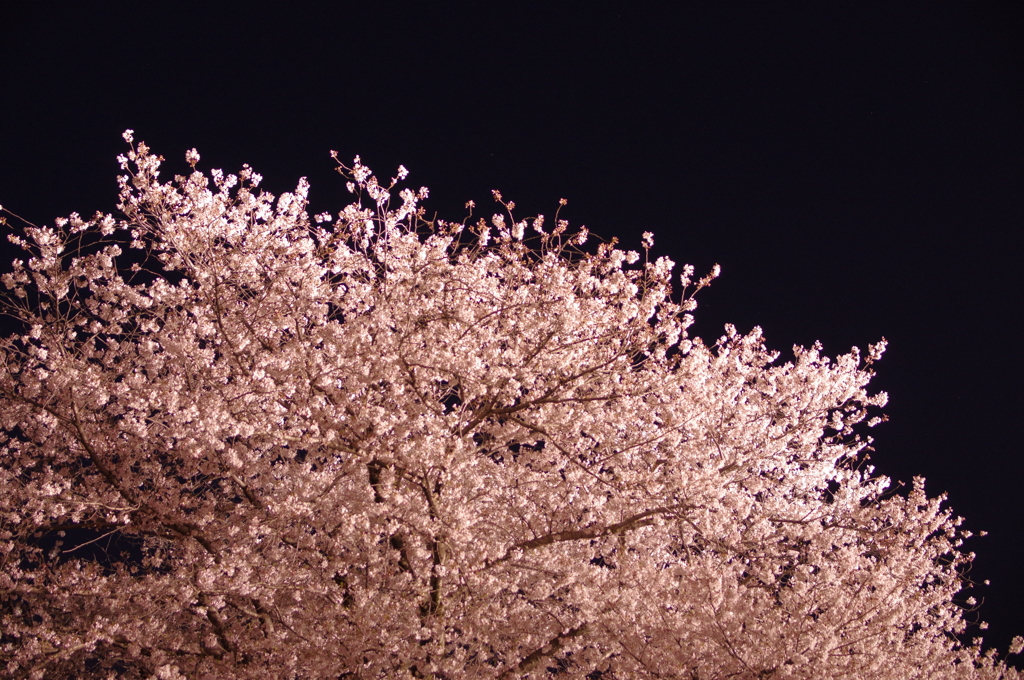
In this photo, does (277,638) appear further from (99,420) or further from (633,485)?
(633,485)

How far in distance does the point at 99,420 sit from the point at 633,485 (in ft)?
17.8

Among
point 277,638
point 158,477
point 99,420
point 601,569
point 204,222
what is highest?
point 204,222

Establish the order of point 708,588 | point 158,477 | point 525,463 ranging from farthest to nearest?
point 525,463, point 708,588, point 158,477

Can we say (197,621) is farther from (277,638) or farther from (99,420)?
(99,420)

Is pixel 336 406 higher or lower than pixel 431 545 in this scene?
higher

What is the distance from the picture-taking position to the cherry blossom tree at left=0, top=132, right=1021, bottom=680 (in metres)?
6.99

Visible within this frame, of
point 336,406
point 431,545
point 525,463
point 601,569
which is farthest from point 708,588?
point 336,406

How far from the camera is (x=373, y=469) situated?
770 cm

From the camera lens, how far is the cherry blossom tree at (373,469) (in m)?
6.99

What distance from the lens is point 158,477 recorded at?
725 cm

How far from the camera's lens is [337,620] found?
7.38 meters

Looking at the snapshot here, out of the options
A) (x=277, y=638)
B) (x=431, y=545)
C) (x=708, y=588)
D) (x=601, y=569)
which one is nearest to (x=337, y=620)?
(x=277, y=638)

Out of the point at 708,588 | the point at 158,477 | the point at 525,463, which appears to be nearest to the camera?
the point at 158,477

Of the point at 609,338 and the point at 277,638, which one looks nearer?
the point at 277,638
